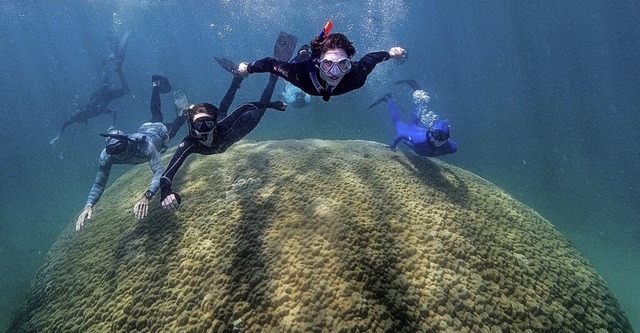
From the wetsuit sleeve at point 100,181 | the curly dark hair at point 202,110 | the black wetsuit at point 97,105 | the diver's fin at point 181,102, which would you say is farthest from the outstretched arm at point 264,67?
the black wetsuit at point 97,105

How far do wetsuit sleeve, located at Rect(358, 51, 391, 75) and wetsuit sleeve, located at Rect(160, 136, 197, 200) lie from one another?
2.79m

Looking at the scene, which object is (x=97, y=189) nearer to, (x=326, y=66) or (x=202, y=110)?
(x=202, y=110)

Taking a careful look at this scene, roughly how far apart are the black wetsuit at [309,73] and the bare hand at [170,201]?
2167 millimetres

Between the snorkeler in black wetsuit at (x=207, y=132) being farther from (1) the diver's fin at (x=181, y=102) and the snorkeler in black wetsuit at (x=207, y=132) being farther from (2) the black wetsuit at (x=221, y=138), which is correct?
(1) the diver's fin at (x=181, y=102)

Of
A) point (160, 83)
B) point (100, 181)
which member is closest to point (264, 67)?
point (100, 181)

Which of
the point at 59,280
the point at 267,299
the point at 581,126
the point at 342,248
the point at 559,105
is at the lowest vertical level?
the point at 59,280

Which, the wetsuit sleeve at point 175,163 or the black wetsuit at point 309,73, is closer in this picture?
the wetsuit sleeve at point 175,163

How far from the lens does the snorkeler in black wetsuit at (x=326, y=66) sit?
13.6 feet

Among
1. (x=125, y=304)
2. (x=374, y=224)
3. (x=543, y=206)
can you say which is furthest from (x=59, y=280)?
(x=543, y=206)

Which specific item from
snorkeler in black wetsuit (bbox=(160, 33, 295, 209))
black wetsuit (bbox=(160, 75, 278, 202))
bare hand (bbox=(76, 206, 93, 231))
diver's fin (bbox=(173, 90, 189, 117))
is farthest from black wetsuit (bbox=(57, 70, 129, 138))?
snorkeler in black wetsuit (bbox=(160, 33, 295, 209))

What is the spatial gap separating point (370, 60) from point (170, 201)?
349 cm

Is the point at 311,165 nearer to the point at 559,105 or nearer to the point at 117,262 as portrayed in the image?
the point at 117,262

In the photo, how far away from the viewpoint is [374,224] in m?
3.75

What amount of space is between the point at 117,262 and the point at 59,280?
0.87 metres
